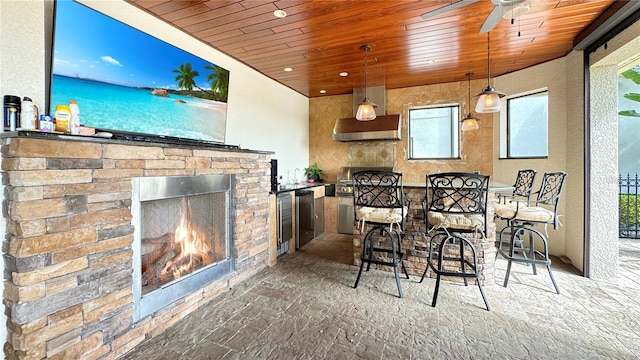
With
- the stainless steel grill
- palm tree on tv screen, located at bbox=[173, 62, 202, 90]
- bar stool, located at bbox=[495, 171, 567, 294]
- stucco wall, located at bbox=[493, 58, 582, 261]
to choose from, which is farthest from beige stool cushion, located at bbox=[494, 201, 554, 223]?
palm tree on tv screen, located at bbox=[173, 62, 202, 90]

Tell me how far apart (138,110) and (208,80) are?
2.86 feet

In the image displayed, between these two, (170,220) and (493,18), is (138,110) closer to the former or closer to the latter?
(170,220)

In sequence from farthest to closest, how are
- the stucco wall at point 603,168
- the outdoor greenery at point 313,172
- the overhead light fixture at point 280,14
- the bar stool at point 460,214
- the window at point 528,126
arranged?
the outdoor greenery at point 313,172
the window at point 528,126
the stucco wall at point 603,168
the overhead light fixture at point 280,14
the bar stool at point 460,214

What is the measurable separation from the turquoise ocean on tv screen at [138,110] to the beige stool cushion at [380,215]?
1.80m

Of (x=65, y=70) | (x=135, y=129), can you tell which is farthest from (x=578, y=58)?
(x=65, y=70)

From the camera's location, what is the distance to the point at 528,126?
13.5 ft

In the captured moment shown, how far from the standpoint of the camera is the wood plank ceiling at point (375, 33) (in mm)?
2352

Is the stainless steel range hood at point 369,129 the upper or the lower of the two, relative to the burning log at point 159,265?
upper

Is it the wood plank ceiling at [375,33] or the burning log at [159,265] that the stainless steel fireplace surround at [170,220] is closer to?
the burning log at [159,265]

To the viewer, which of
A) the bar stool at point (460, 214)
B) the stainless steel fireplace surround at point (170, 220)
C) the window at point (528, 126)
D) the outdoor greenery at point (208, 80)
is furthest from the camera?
the window at point (528, 126)

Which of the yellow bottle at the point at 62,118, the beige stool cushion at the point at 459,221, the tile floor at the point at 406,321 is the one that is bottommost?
the tile floor at the point at 406,321

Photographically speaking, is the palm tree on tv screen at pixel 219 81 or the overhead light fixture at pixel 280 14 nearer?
the overhead light fixture at pixel 280 14

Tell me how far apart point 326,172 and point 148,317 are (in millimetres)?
4113

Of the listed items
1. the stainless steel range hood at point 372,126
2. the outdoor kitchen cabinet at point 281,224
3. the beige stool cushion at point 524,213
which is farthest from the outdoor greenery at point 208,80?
the beige stool cushion at point 524,213
